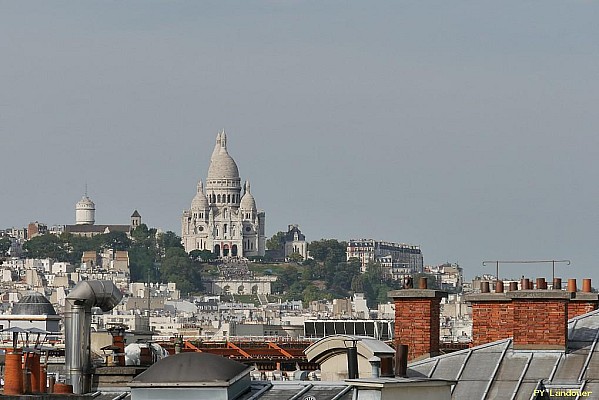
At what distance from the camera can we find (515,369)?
2225 centimetres

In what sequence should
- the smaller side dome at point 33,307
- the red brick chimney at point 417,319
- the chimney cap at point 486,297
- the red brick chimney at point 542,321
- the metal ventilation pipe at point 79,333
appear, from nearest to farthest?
1. the metal ventilation pipe at point 79,333
2. the red brick chimney at point 542,321
3. the red brick chimney at point 417,319
4. the chimney cap at point 486,297
5. the smaller side dome at point 33,307

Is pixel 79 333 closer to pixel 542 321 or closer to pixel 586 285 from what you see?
pixel 542 321

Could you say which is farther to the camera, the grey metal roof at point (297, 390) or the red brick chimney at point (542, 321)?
the red brick chimney at point (542, 321)

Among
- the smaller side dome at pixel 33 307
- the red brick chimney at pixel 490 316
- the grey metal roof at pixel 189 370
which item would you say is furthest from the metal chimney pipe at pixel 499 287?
the smaller side dome at pixel 33 307

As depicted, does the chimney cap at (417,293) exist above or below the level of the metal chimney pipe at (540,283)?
below

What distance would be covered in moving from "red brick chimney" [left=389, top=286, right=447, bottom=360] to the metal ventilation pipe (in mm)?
4426

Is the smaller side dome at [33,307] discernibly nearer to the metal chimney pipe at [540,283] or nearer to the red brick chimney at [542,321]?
the metal chimney pipe at [540,283]

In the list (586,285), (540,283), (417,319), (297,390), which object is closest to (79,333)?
(297,390)

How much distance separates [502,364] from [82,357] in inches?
173

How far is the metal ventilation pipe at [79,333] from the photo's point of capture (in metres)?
20.1

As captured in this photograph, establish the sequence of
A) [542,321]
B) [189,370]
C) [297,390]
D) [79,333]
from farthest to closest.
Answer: [542,321], [79,333], [297,390], [189,370]

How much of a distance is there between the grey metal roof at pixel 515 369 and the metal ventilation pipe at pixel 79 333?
134 inches

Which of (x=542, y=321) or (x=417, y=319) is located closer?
(x=542, y=321)

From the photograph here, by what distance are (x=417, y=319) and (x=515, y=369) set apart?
2.24m
